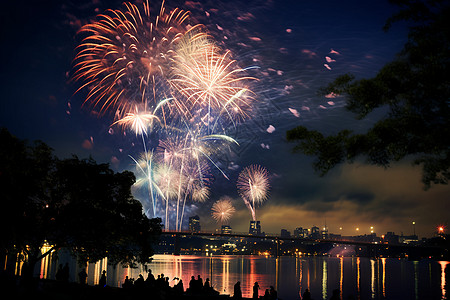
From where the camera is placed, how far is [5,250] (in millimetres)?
28781

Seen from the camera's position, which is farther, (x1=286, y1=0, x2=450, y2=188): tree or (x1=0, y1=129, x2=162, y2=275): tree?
(x1=0, y1=129, x2=162, y2=275): tree

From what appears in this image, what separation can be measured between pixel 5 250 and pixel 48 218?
4770 mm

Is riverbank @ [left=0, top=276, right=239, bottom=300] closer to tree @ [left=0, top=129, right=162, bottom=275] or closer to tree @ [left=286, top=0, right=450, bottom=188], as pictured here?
tree @ [left=0, top=129, right=162, bottom=275]

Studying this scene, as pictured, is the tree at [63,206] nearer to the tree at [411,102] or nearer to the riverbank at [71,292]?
the riverbank at [71,292]

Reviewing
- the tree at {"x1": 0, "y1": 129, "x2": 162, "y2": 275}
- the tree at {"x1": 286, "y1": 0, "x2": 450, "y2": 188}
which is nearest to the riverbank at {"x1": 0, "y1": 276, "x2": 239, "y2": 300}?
the tree at {"x1": 0, "y1": 129, "x2": 162, "y2": 275}

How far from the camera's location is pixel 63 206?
91.9ft

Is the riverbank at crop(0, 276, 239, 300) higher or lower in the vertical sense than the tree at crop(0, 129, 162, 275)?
lower

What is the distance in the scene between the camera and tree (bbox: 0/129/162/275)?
2519 cm

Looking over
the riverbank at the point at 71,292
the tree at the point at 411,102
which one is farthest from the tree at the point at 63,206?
the tree at the point at 411,102

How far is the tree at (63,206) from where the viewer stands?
25.2m

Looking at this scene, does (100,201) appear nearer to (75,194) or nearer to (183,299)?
(75,194)

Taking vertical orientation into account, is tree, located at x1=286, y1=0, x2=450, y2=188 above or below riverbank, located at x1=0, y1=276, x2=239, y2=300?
above

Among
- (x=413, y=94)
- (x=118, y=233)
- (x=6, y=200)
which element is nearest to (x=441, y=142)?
(x=413, y=94)

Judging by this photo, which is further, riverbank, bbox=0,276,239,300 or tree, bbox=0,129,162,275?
tree, bbox=0,129,162,275
